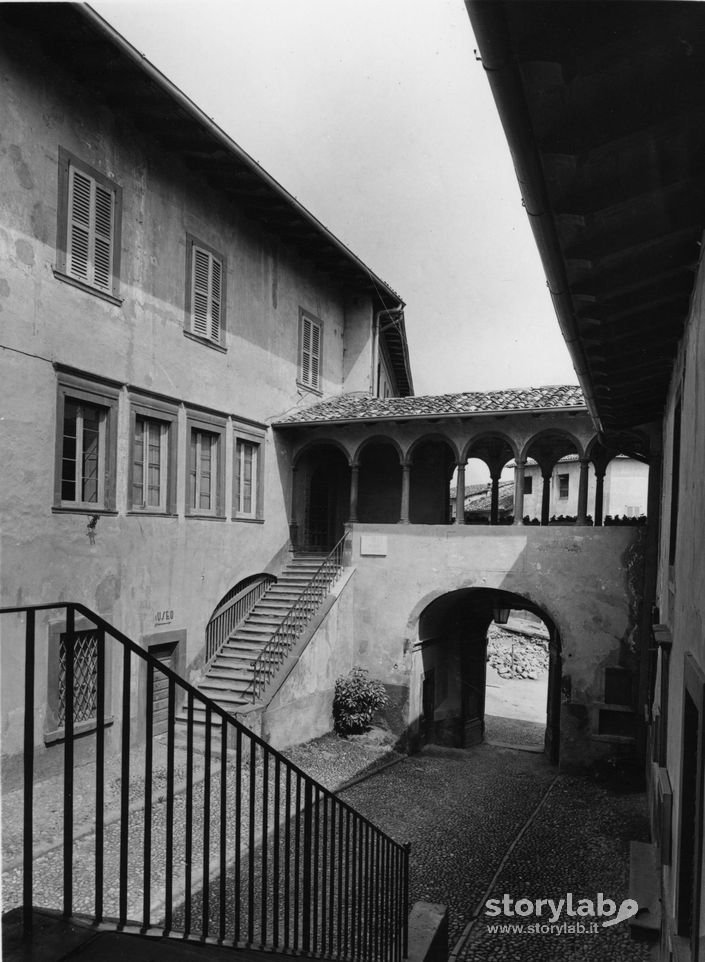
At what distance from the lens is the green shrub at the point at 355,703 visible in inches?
600

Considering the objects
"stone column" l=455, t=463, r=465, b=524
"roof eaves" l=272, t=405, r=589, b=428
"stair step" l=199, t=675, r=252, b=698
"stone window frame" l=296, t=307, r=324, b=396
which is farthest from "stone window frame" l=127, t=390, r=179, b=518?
"stone column" l=455, t=463, r=465, b=524

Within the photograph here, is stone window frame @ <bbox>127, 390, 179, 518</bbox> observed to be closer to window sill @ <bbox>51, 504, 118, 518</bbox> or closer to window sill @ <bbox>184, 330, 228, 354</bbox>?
window sill @ <bbox>51, 504, 118, 518</bbox>

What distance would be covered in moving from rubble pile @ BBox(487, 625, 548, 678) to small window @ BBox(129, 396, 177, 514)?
25103 millimetres

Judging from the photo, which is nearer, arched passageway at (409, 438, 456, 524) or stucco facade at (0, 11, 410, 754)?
stucco facade at (0, 11, 410, 754)

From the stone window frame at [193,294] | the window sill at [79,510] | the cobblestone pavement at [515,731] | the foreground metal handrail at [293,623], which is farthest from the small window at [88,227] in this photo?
the cobblestone pavement at [515,731]

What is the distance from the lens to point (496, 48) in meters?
2.46

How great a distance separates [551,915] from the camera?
8648mm

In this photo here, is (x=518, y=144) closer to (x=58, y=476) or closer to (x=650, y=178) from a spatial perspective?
(x=650, y=178)

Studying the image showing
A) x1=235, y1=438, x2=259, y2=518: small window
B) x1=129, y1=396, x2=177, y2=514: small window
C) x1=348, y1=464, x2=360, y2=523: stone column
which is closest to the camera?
x1=129, y1=396, x2=177, y2=514: small window

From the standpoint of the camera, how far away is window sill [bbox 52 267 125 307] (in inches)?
440

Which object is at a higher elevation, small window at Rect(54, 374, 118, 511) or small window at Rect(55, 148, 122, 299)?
small window at Rect(55, 148, 122, 299)

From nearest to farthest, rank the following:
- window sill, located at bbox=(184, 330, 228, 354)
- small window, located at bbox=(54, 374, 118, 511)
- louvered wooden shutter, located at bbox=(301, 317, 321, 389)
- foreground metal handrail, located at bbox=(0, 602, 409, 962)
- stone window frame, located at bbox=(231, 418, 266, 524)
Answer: foreground metal handrail, located at bbox=(0, 602, 409, 962) → small window, located at bbox=(54, 374, 118, 511) → window sill, located at bbox=(184, 330, 228, 354) → stone window frame, located at bbox=(231, 418, 266, 524) → louvered wooden shutter, located at bbox=(301, 317, 321, 389)

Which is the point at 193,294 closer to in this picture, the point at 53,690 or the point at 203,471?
the point at 203,471

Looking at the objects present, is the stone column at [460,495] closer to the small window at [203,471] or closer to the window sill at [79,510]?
the small window at [203,471]
